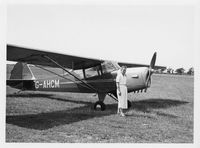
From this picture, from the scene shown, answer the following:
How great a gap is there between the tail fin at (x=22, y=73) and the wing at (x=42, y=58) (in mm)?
2106

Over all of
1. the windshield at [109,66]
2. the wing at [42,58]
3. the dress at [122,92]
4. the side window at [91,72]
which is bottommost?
the dress at [122,92]

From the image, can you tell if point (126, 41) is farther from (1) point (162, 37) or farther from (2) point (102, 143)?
(2) point (102, 143)

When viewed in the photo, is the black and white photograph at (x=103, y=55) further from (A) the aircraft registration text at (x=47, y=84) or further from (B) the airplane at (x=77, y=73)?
(A) the aircraft registration text at (x=47, y=84)

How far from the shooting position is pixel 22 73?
983 cm

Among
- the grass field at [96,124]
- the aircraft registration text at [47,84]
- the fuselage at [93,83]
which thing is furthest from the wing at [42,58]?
the grass field at [96,124]

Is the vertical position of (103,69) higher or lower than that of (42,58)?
lower

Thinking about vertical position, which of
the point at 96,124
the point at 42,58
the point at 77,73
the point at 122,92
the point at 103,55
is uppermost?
the point at 103,55

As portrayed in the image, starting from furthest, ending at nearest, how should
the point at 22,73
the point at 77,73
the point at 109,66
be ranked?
the point at 22,73, the point at 77,73, the point at 109,66

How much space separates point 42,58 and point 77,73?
166 centimetres

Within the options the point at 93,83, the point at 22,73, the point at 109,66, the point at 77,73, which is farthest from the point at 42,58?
the point at 22,73

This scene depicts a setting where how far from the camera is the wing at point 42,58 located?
634 cm

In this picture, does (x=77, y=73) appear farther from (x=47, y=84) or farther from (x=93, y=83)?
(x=47, y=84)

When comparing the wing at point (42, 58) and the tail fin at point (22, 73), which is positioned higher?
the wing at point (42, 58)

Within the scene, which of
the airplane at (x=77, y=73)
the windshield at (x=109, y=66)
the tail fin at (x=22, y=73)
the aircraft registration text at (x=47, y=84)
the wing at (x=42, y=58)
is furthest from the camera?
the tail fin at (x=22, y=73)
